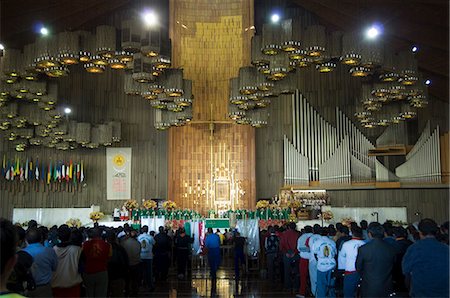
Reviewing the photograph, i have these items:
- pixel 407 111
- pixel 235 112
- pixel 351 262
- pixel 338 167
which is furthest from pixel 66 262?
pixel 338 167

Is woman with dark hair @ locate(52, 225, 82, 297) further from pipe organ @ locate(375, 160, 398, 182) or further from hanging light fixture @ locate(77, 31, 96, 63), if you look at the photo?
pipe organ @ locate(375, 160, 398, 182)

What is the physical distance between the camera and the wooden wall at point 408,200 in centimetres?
1914

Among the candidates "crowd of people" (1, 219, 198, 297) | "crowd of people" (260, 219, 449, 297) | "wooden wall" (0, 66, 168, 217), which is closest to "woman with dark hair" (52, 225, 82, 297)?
"crowd of people" (1, 219, 198, 297)

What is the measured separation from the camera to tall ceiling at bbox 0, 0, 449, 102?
1444cm

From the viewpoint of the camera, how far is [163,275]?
13.2 metres

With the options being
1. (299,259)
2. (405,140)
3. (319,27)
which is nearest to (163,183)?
(405,140)

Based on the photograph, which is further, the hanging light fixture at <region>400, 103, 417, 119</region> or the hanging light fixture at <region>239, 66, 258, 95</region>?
the hanging light fixture at <region>400, 103, 417, 119</region>

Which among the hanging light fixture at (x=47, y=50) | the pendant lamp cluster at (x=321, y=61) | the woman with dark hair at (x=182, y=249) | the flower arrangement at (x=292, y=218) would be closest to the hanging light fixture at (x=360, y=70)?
the pendant lamp cluster at (x=321, y=61)

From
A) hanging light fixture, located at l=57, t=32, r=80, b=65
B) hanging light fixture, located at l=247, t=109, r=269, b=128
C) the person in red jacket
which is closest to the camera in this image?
the person in red jacket

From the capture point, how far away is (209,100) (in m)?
24.4

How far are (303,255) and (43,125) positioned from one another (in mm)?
14530

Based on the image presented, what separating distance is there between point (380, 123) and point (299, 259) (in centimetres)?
1013

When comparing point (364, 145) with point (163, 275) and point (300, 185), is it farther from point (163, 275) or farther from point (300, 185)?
point (163, 275)

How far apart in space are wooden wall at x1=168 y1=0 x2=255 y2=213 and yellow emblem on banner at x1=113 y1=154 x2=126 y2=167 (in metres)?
2.40
